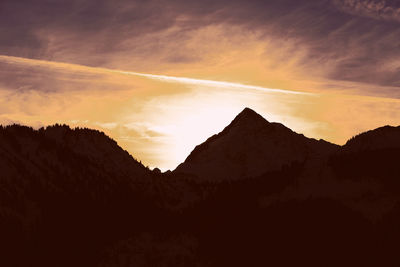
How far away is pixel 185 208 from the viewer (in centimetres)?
9944

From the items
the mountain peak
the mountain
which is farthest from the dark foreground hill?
the mountain peak

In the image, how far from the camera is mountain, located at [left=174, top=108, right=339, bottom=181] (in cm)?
13350

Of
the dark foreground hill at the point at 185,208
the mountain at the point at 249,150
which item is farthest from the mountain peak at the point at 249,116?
the dark foreground hill at the point at 185,208

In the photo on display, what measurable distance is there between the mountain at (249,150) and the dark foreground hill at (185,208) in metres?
7.89

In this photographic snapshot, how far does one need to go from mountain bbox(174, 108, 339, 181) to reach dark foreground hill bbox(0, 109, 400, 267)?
7.89m

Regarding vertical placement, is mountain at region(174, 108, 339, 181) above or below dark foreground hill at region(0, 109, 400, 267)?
above

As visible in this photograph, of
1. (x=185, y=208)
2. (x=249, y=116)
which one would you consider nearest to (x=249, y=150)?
(x=249, y=116)

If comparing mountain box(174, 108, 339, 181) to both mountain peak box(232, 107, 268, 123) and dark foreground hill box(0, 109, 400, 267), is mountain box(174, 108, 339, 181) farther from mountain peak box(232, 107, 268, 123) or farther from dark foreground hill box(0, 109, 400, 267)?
dark foreground hill box(0, 109, 400, 267)

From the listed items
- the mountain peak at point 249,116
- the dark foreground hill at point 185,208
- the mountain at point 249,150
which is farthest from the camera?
the mountain peak at point 249,116

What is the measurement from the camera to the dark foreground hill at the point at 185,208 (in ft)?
236

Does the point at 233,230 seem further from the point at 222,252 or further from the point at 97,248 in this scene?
the point at 97,248

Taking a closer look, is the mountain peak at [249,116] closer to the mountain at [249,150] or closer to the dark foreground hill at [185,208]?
the mountain at [249,150]

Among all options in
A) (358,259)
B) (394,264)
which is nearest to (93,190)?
(358,259)

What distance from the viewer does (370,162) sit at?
367 ft
